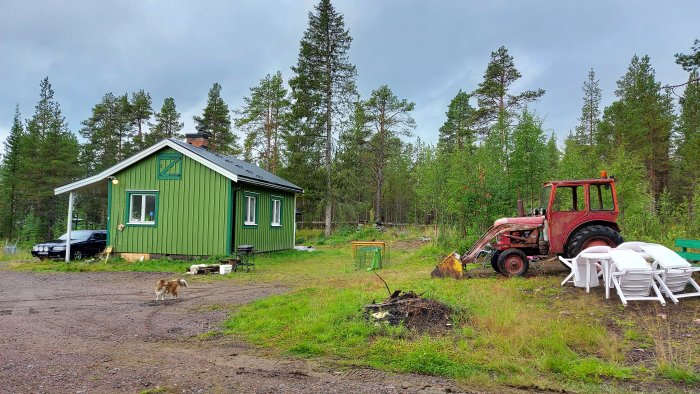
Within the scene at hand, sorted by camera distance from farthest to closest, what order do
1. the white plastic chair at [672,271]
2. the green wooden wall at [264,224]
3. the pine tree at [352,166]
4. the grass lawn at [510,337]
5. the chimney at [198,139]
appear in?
the pine tree at [352,166], the chimney at [198,139], the green wooden wall at [264,224], the white plastic chair at [672,271], the grass lawn at [510,337]

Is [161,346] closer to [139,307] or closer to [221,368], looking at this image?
[221,368]

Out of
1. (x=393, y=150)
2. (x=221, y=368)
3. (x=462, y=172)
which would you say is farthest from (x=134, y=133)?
(x=221, y=368)

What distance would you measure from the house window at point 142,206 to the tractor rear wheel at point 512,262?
12135mm

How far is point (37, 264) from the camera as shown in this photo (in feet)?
48.8

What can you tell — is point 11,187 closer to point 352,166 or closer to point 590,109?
point 352,166

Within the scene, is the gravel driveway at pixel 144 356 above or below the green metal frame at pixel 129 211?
below

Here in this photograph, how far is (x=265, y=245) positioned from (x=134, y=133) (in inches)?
1131

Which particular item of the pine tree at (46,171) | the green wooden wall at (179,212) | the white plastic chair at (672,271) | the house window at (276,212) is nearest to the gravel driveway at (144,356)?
the white plastic chair at (672,271)

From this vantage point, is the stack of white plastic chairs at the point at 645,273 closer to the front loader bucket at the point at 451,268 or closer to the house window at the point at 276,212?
the front loader bucket at the point at 451,268

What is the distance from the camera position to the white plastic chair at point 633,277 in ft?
21.5

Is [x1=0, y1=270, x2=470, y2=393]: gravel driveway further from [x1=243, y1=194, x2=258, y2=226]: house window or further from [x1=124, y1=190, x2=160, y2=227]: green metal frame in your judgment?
[x1=243, y1=194, x2=258, y2=226]: house window

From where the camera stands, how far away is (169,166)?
15.7 m

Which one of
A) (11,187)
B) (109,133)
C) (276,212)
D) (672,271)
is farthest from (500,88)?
(11,187)

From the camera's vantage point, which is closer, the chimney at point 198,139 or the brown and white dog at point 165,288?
the brown and white dog at point 165,288
